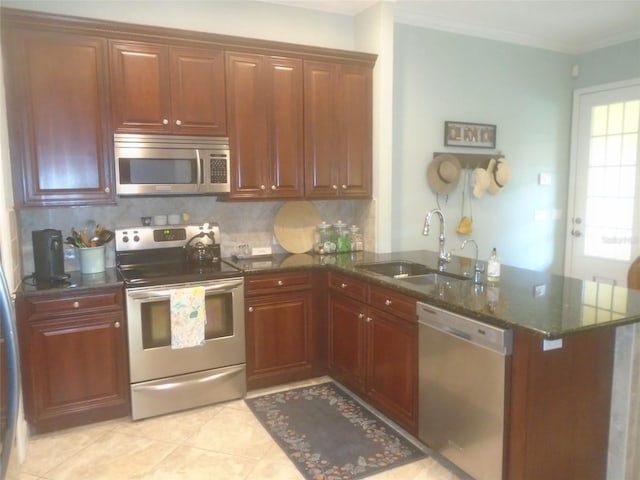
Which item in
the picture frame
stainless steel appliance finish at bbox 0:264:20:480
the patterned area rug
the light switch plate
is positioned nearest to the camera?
stainless steel appliance finish at bbox 0:264:20:480

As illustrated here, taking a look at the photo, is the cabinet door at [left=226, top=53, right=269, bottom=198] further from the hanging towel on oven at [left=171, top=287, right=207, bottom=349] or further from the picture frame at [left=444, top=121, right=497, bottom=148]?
the picture frame at [left=444, top=121, right=497, bottom=148]

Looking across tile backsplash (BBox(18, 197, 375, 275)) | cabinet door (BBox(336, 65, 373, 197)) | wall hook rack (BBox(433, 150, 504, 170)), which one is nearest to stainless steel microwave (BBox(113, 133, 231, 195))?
tile backsplash (BBox(18, 197, 375, 275))

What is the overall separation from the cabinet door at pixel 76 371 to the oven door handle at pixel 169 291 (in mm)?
154

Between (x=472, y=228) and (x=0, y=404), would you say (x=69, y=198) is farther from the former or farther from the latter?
(x=472, y=228)

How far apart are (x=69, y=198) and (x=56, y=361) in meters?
0.95

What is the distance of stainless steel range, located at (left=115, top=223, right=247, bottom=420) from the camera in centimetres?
290

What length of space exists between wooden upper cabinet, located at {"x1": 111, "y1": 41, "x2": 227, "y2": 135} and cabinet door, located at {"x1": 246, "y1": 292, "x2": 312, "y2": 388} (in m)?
1.22

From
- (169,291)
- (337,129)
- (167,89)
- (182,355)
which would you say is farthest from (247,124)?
(182,355)

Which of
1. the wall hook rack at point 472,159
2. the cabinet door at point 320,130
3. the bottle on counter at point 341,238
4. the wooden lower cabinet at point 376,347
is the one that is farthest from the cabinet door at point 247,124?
the wall hook rack at point 472,159

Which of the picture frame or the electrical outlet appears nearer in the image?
the electrical outlet

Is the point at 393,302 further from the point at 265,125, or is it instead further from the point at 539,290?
the point at 265,125

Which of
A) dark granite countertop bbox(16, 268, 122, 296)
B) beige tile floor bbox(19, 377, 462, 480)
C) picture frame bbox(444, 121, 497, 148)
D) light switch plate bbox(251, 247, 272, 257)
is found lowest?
beige tile floor bbox(19, 377, 462, 480)

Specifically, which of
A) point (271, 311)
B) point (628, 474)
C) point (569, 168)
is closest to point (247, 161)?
point (271, 311)

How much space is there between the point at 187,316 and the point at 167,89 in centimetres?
144
